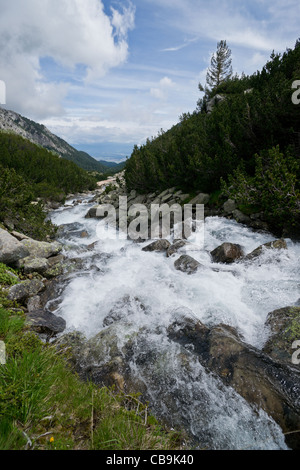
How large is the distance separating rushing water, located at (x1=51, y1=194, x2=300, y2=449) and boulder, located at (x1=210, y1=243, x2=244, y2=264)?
1.32 feet

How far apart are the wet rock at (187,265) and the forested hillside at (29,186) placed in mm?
9044

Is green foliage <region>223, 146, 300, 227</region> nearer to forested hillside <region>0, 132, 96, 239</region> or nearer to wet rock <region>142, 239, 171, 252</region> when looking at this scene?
wet rock <region>142, 239, 171, 252</region>

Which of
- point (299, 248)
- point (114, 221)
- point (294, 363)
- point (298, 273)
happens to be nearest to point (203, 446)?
point (294, 363)

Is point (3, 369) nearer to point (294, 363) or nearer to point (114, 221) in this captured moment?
point (294, 363)

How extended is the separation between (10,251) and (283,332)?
9520 millimetres

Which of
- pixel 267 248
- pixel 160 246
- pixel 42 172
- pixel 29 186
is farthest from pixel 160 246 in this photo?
pixel 42 172

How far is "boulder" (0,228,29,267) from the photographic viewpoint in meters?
8.38

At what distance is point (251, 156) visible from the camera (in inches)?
562

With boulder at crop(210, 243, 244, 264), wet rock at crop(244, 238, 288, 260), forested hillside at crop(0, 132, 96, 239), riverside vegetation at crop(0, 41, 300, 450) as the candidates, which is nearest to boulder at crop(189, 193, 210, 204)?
riverside vegetation at crop(0, 41, 300, 450)

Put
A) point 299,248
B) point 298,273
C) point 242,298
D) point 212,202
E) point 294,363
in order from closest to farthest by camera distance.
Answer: point 294,363 < point 242,298 < point 298,273 < point 299,248 < point 212,202

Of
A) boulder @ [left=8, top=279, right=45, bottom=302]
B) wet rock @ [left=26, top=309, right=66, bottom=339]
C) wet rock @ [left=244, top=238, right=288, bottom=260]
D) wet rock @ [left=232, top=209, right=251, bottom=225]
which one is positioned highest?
wet rock @ [left=232, top=209, right=251, bottom=225]

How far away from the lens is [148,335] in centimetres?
550

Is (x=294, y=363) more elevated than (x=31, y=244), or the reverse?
(x=31, y=244)
